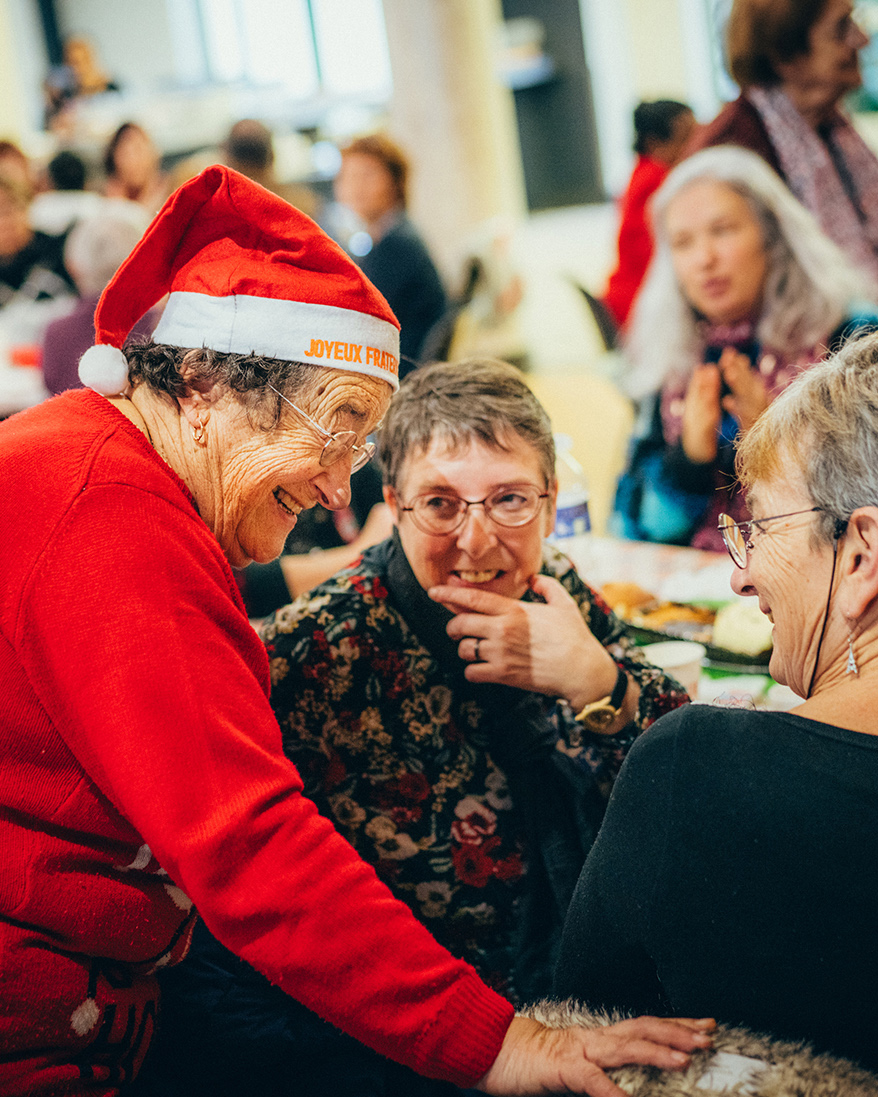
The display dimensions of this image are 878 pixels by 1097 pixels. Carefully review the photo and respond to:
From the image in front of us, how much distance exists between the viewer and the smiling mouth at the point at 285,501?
1.30m

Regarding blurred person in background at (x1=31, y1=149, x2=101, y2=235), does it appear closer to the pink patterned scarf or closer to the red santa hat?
the pink patterned scarf

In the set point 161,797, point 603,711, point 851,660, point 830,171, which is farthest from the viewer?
point 830,171

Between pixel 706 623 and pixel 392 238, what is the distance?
3.34m

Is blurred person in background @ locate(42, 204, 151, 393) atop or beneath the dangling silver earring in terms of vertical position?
atop

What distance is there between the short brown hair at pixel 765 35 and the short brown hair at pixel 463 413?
246 cm

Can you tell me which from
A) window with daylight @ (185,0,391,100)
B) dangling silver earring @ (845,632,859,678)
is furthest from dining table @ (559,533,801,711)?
window with daylight @ (185,0,391,100)

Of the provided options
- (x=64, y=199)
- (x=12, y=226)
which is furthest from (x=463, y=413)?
(x=64, y=199)

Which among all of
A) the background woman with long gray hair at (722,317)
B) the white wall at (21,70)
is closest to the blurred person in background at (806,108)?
the background woman with long gray hair at (722,317)

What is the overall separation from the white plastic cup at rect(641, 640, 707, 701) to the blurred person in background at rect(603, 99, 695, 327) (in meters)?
3.45

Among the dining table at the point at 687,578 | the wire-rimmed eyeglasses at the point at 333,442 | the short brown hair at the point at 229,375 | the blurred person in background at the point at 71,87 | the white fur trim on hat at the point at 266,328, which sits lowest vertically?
the dining table at the point at 687,578

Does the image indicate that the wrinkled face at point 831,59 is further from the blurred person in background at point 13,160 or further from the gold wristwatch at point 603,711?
the blurred person in background at point 13,160

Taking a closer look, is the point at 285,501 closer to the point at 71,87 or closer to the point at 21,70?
the point at 71,87

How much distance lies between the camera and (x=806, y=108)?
3.51 m

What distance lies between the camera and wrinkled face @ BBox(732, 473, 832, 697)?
1.16 metres
